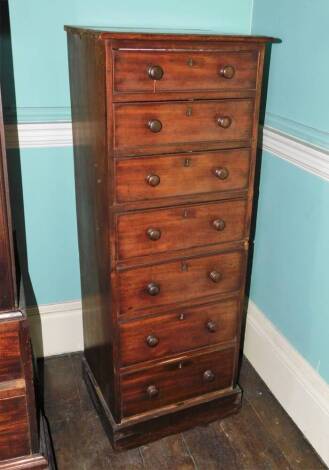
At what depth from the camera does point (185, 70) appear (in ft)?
5.12

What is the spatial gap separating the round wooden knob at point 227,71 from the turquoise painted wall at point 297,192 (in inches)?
13.8

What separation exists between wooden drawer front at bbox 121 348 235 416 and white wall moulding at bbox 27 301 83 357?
24.3 inches

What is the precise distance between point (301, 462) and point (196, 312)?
27.3 inches

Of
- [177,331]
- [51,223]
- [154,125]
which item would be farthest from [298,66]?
[51,223]

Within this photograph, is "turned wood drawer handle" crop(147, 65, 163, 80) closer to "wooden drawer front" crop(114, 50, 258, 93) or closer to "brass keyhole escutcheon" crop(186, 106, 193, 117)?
"wooden drawer front" crop(114, 50, 258, 93)

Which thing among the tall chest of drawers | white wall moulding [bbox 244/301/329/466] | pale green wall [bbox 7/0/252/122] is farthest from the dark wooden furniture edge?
pale green wall [bbox 7/0/252/122]

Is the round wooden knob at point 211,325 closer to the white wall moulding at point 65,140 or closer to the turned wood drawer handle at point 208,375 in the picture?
the turned wood drawer handle at point 208,375

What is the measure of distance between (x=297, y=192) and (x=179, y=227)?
0.51 m

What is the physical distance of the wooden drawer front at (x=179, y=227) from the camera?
66.1 inches

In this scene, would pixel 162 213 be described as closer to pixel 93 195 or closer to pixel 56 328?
pixel 93 195

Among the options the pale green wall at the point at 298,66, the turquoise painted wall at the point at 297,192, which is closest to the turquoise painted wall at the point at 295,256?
the turquoise painted wall at the point at 297,192

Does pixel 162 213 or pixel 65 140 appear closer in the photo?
pixel 162 213

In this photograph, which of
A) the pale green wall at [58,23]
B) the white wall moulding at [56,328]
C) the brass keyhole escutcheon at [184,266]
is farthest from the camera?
the white wall moulding at [56,328]

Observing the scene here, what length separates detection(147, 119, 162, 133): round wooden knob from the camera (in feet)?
5.09
